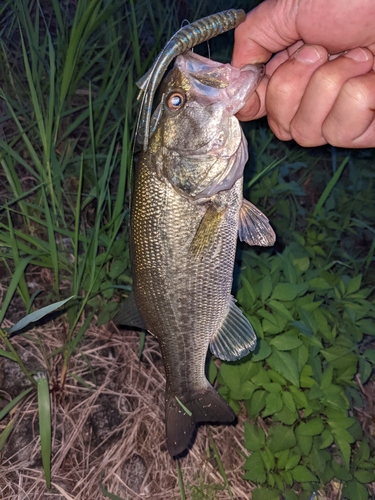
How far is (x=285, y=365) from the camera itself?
252cm

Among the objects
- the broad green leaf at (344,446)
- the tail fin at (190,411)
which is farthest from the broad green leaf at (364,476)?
the tail fin at (190,411)

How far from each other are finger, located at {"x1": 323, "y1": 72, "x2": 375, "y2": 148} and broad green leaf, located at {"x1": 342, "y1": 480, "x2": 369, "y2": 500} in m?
1.96

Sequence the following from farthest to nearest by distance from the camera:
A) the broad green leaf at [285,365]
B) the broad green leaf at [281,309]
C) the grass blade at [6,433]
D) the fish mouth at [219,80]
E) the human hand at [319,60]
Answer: the broad green leaf at [281,309] → the broad green leaf at [285,365] → the grass blade at [6,433] → the human hand at [319,60] → the fish mouth at [219,80]

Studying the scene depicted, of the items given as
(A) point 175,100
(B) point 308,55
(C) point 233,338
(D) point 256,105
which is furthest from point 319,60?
(C) point 233,338

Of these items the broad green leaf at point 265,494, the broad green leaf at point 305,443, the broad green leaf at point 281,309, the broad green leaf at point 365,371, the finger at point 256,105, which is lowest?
Answer: the broad green leaf at point 265,494

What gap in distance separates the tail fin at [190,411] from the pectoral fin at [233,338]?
280 mm

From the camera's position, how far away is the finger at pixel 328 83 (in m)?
1.81

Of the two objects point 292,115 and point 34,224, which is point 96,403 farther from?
point 292,115

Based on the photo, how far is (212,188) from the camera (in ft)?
5.57

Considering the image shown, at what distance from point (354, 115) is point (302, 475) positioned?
195 cm

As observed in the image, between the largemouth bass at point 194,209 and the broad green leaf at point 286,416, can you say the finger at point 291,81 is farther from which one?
the broad green leaf at point 286,416

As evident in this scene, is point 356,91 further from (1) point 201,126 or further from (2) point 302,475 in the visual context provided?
(2) point 302,475

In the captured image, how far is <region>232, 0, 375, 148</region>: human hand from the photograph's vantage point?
1713mm

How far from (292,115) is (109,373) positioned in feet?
6.10
